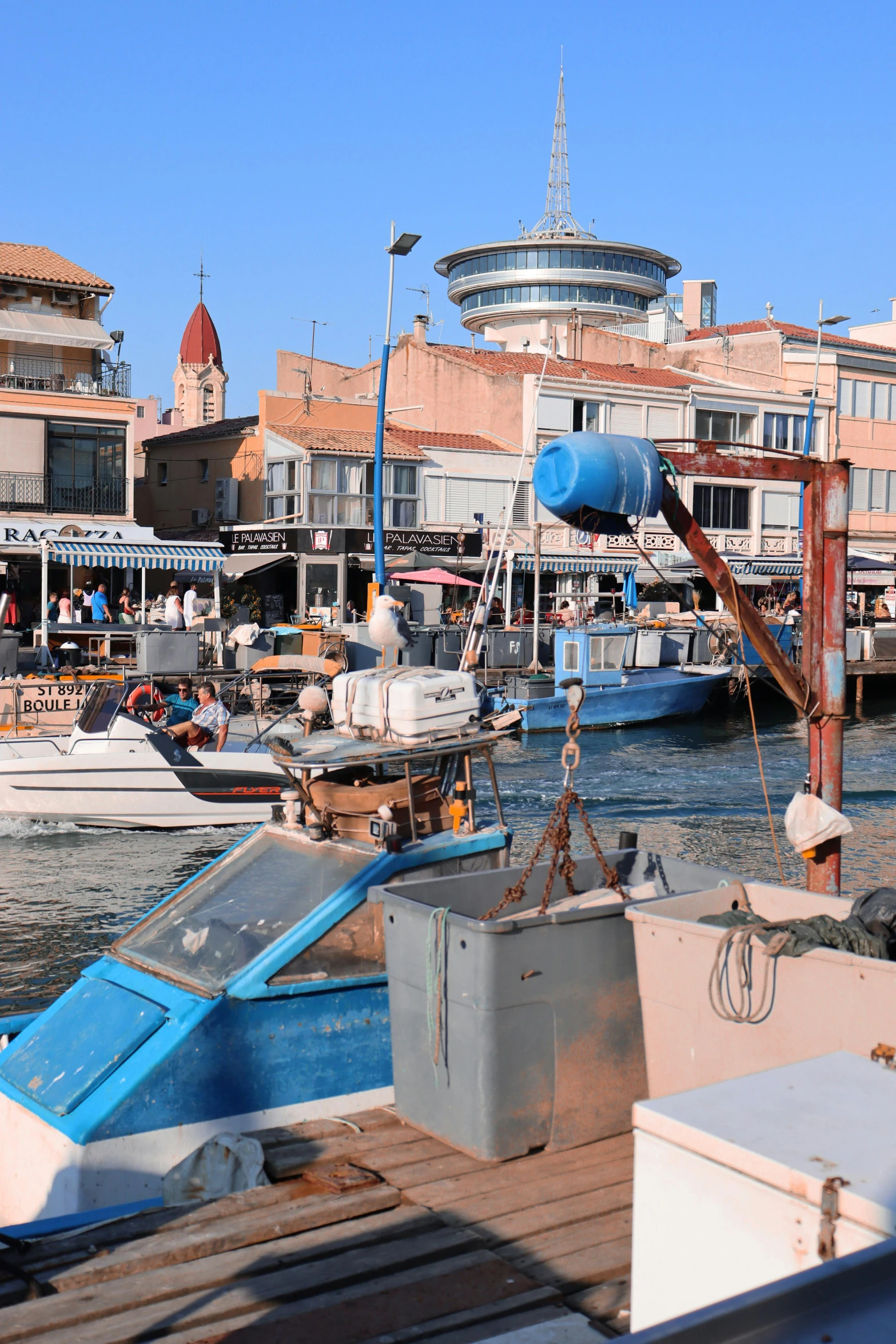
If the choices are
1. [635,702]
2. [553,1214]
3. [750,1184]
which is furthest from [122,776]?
[635,702]

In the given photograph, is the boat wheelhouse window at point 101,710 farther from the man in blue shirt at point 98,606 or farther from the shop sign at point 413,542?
the shop sign at point 413,542

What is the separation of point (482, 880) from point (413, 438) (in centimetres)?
3924

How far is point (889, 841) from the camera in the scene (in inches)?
724

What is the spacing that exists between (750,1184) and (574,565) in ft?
130

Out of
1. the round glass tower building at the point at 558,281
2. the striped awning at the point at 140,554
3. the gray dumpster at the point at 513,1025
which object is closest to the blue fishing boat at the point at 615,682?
the striped awning at the point at 140,554

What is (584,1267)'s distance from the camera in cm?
416

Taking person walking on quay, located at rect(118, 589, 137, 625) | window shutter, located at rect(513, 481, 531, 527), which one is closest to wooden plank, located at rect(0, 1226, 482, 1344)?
person walking on quay, located at rect(118, 589, 137, 625)

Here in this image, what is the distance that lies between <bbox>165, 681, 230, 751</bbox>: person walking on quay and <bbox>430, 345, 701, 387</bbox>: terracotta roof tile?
101 ft

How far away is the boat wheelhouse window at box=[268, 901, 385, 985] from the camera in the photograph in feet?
19.9

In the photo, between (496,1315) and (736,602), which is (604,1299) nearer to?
(496,1315)

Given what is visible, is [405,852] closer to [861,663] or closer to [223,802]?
[223,802]

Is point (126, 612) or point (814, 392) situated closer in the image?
point (126, 612)

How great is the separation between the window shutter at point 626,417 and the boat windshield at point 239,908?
1645 inches

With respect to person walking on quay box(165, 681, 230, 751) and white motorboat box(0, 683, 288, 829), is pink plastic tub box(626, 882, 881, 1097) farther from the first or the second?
person walking on quay box(165, 681, 230, 751)
